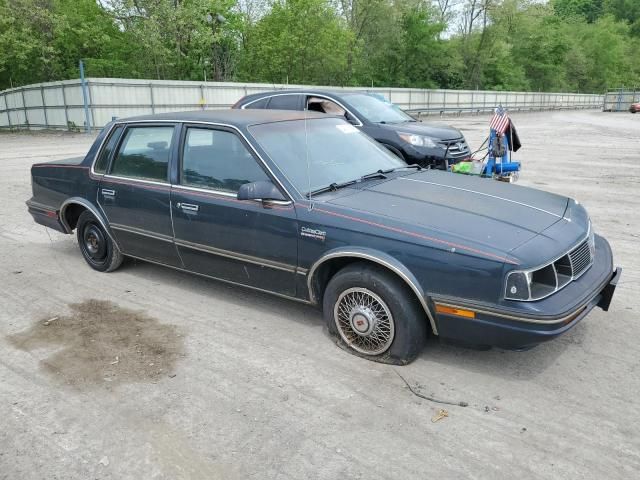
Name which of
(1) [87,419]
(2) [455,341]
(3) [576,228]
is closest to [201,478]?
(1) [87,419]

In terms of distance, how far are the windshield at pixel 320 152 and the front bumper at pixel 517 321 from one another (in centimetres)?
140

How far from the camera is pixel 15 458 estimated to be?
9.11 ft

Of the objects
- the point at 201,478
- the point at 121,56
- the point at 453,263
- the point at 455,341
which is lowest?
the point at 201,478

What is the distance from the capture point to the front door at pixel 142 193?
15.4ft

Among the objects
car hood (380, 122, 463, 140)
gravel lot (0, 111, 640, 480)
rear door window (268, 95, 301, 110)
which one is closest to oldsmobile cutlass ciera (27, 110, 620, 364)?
gravel lot (0, 111, 640, 480)

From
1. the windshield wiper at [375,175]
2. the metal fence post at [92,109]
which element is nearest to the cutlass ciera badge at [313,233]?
the windshield wiper at [375,175]

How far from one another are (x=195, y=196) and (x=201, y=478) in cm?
236

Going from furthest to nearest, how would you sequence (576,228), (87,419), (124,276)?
(124,276) → (576,228) → (87,419)

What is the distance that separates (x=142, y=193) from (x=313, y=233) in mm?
1887

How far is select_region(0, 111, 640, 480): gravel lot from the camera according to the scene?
2725 millimetres

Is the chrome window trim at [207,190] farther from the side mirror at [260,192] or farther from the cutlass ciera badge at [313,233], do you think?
the cutlass ciera badge at [313,233]

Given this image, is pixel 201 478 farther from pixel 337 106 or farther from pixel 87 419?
pixel 337 106

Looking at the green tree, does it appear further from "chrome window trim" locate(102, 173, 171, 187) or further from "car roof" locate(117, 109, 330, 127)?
"car roof" locate(117, 109, 330, 127)

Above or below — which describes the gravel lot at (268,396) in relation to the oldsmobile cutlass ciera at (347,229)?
below
